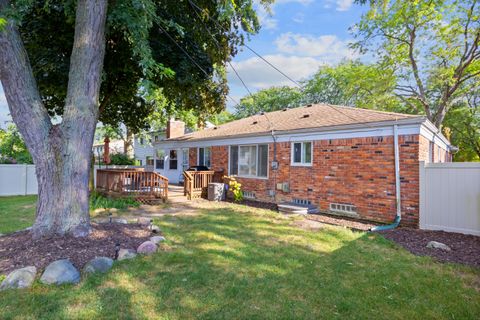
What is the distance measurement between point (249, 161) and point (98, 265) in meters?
8.43

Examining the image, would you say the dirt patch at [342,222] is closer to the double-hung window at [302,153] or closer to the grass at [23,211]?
the double-hung window at [302,153]

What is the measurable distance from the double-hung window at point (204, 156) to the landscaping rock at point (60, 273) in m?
10.5

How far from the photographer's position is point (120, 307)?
301cm

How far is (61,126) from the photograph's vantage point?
15.2ft

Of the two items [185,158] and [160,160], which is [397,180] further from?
[160,160]

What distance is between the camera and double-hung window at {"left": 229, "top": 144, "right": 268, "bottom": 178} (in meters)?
11.3

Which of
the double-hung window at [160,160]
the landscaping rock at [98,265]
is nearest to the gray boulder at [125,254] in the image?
the landscaping rock at [98,265]

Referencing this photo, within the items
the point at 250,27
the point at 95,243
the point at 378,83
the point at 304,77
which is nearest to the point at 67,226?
the point at 95,243

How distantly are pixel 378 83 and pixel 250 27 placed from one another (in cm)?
1519

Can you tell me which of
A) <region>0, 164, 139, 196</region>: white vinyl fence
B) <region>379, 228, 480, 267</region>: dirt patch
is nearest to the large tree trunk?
<region>379, 228, 480, 267</region>: dirt patch

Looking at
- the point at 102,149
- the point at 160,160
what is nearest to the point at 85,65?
the point at 160,160

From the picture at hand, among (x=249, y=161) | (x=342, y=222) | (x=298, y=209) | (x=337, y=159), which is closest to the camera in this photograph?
(x=342, y=222)

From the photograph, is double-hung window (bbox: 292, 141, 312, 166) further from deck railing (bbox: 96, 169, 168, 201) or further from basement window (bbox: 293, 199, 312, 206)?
deck railing (bbox: 96, 169, 168, 201)

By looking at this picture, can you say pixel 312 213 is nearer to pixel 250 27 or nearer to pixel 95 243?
pixel 250 27
